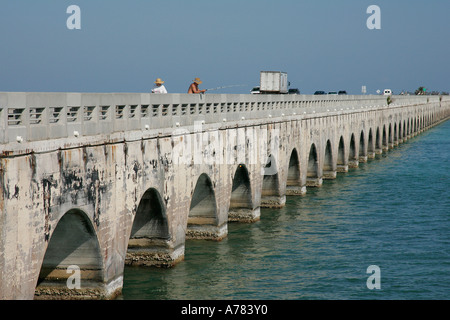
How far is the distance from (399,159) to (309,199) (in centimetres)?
2696

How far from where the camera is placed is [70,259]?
17.0 metres

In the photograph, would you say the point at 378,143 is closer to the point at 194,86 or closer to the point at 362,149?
the point at 362,149

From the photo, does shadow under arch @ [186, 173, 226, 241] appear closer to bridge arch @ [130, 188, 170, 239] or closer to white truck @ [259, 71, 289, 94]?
bridge arch @ [130, 188, 170, 239]

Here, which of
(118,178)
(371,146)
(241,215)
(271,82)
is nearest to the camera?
(118,178)

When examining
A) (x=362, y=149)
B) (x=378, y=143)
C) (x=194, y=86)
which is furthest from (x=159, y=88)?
(x=378, y=143)

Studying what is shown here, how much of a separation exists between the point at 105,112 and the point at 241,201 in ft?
44.4

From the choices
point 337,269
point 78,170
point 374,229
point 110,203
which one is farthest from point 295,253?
point 78,170

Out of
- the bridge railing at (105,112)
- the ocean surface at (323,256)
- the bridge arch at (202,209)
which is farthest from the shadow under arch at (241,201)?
the bridge arch at (202,209)

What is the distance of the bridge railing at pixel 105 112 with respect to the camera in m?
13.5

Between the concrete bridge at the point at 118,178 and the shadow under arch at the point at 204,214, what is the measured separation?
4 centimetres

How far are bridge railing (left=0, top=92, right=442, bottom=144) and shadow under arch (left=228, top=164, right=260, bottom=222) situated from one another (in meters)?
2.60

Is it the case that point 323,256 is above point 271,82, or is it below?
below

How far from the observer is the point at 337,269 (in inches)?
901

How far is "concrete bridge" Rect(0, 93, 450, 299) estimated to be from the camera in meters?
13.3
